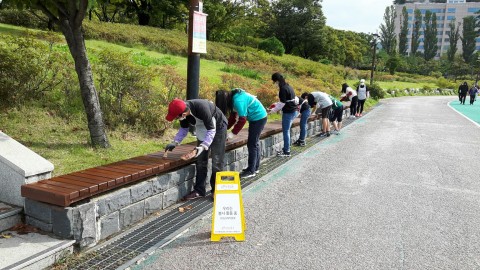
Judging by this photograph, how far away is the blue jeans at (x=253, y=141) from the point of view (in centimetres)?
662

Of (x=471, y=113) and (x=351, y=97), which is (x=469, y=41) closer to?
(x=471, y=113)

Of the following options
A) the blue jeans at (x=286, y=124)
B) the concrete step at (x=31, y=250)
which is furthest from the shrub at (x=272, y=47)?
the concrete step at (x=31, y=250)

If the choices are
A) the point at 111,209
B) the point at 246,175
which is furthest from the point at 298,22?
the point at 111,209

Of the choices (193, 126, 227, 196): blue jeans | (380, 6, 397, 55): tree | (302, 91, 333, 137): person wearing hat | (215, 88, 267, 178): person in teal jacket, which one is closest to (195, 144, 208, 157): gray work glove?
(193, 126, 227, 196): blue jeans

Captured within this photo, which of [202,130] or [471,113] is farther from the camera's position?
[471,113]

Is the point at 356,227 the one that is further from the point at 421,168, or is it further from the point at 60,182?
the point at 421,168

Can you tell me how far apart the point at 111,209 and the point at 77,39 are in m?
3.21

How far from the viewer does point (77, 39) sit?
19.8ft

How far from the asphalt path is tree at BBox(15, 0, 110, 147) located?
2.58 m

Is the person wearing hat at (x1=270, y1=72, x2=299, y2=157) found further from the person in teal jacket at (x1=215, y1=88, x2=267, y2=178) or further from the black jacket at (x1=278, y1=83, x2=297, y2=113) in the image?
the person in teal jacket at (x1=215, y1=88, x2=267, y2=178)

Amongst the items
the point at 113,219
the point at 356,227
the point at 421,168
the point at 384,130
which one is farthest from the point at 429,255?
the point at 384,130

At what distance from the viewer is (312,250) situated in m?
3.90

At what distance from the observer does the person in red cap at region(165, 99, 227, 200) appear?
15.4 ft

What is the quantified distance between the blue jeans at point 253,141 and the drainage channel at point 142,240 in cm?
153
